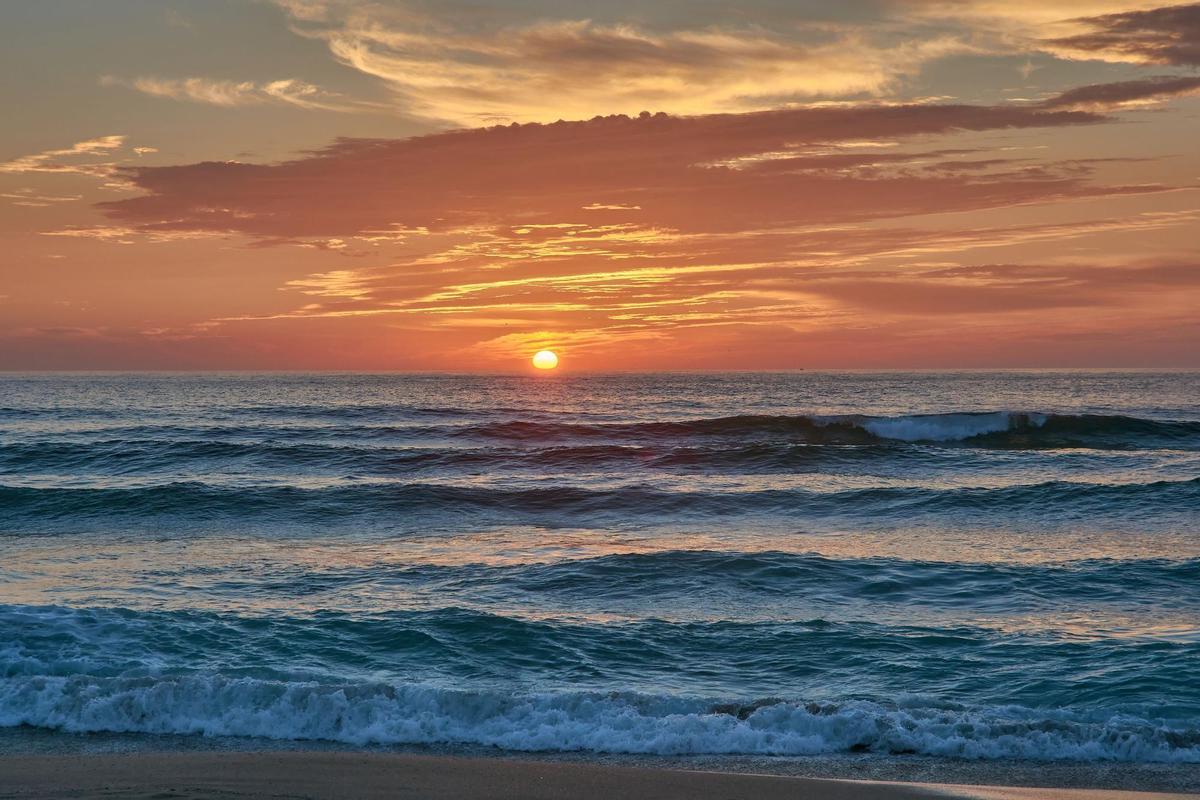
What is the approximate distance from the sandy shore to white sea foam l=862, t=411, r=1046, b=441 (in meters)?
34.8

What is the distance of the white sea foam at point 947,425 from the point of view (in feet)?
134

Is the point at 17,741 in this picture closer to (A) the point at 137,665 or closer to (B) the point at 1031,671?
(A) the point at 137,665

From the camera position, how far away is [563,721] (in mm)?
9352

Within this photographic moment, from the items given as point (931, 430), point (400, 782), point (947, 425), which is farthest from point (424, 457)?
point (400, 782)

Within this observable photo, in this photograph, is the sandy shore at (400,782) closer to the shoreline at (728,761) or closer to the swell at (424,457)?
the shoreline at (728,761)

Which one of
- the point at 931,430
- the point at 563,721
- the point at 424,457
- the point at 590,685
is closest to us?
the point at 563,721

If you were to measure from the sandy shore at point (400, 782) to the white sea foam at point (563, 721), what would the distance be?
0.85 meters

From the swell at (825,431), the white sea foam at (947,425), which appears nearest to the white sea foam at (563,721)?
the swell at (825,431)

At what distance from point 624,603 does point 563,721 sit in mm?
5037

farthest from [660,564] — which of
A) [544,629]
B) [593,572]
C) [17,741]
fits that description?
[17,741]

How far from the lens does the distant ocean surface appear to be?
9438 mm

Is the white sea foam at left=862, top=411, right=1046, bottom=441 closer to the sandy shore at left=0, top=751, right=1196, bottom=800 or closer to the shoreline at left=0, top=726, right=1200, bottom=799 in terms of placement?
the shoreline at left=0, top=726, right=1200, bottom=799

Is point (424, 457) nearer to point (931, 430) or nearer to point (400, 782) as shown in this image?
point (931, 430)

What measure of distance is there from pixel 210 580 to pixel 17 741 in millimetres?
6786
